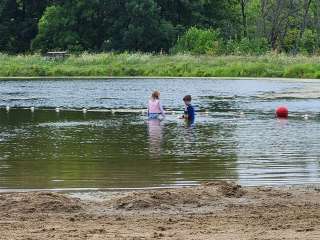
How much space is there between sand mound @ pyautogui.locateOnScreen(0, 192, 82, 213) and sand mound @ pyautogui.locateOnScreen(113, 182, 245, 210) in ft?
2.19

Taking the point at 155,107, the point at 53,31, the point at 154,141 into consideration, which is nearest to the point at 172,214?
the point at 154,141

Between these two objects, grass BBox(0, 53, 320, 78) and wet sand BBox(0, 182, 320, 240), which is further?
grass BBox(0, 53, 320, 78)

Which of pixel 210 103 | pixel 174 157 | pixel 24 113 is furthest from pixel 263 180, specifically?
pixel 210 103

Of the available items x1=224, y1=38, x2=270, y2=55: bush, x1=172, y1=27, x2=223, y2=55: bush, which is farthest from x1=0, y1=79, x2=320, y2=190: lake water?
x1=172, y1=27, x2=223, y2=55: bush

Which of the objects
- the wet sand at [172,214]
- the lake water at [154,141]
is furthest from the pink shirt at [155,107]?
the wet sand at [172,214]

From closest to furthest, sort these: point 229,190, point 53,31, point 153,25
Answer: point 229,190, point 153,25, point 53,31

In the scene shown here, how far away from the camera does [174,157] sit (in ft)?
62.9

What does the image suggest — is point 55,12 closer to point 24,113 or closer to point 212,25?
point 212,25

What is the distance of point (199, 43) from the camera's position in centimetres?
8075

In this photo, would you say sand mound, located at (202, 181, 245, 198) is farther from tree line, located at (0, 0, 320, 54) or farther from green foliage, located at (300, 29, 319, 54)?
green foliage, located at (300, 29, 319, 54)

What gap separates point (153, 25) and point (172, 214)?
3140 inches

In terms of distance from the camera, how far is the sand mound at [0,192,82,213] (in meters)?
11.4

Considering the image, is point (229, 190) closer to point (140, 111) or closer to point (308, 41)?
point (140, 111)

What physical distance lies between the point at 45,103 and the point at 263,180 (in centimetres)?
2495
